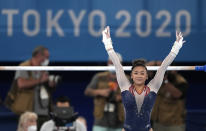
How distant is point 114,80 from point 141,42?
2.87 feet

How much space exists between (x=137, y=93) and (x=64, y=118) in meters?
1.42

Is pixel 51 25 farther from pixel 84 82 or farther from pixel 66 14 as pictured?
pixel 84 82

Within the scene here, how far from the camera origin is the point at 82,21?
400 inches

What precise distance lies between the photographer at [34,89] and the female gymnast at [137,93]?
102 inches

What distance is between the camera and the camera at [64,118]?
820 cm

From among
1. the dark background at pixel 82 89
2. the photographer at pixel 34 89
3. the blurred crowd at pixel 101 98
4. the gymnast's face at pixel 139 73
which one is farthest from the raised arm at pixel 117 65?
the dark background at pixel 82 89

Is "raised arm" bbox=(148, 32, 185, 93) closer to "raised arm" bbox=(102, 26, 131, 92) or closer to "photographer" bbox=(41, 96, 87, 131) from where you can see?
"raised arm" bbox=(102, 26, 131, 92)

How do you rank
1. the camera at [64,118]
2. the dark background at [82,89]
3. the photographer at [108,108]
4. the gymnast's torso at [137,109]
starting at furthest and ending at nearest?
the dark background at [82,89]
the photographer at [108,108]
the camera at [64,118]
the gymnast's torso at [137,109]

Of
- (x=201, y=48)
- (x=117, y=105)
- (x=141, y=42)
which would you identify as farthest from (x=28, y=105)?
(x=201, y=48)

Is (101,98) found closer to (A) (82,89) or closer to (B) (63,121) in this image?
(B) (63,121)

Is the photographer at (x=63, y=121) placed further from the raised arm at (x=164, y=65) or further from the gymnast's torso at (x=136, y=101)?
the raised arm at (x=164, y=65)

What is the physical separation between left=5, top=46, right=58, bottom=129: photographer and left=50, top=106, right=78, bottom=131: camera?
47.7 inches

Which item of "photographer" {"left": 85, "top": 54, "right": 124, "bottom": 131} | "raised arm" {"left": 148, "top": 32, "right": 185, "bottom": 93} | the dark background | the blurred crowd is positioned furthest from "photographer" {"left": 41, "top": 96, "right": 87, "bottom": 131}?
the dark background

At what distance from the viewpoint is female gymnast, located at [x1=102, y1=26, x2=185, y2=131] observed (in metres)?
7.00
